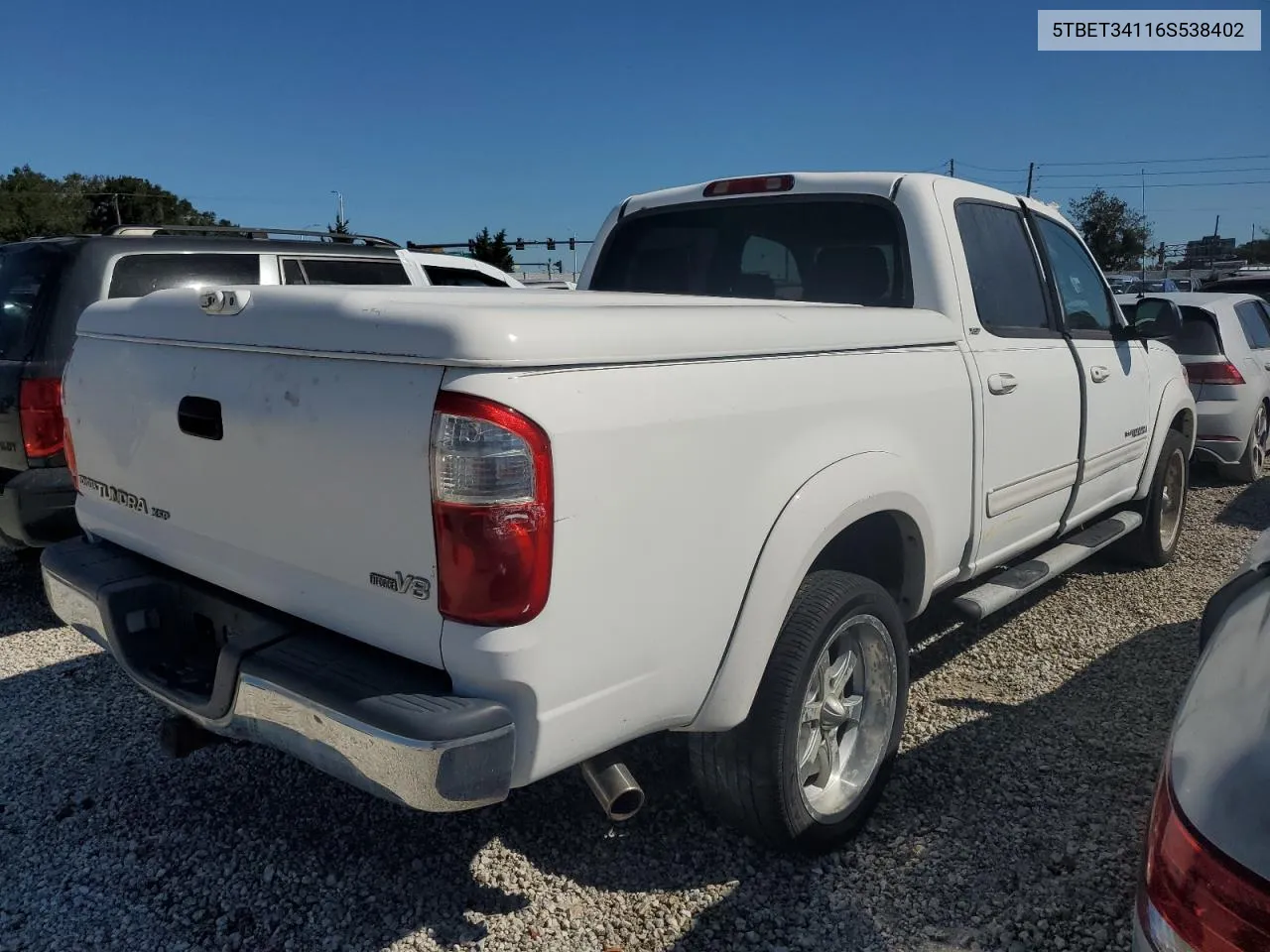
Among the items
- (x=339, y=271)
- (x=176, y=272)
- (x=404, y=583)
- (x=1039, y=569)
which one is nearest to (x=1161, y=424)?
(x=1039, y=569)

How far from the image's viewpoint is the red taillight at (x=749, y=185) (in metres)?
3.91

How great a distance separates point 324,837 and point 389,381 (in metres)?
1.72

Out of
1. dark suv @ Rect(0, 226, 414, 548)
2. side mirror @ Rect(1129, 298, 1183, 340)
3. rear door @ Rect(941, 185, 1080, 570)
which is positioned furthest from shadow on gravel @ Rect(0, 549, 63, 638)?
side mirror @ Rect(1129, 298, 1183, 340)

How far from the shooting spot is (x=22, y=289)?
4.93m

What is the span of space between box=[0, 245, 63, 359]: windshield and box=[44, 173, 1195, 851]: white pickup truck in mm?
2256

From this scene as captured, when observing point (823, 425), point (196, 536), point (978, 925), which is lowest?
point (978, 925)

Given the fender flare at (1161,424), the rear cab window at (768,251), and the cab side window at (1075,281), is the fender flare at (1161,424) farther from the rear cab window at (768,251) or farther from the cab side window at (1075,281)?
the rear cab window at (768,251)

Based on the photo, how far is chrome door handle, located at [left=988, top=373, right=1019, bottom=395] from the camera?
342 centimetres

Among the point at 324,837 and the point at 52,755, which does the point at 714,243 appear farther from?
the point at 52,755

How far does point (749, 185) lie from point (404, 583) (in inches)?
103

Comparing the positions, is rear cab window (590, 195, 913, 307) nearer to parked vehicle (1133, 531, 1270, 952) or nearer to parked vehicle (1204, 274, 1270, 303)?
parked vehicle (1133, 531, 1270, 952)

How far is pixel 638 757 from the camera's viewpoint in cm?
345

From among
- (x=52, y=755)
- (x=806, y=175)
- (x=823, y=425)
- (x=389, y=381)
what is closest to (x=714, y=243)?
(x=806, y=175)

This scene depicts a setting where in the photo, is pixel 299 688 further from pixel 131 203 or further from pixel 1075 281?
pixel 131 203
